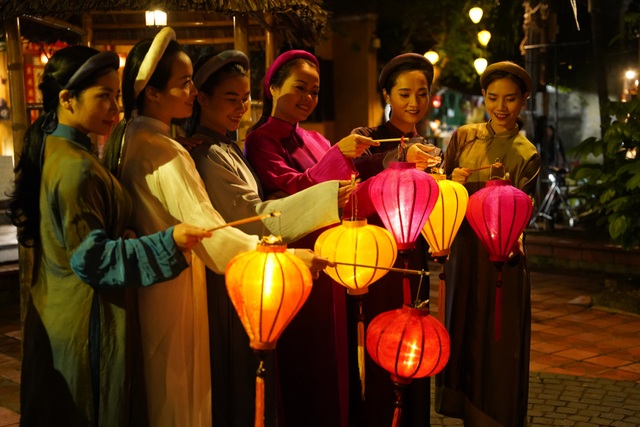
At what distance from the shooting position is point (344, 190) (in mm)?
3287

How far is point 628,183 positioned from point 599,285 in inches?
101

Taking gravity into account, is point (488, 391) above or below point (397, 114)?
below

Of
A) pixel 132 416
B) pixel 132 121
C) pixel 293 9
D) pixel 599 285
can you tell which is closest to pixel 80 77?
pixel 132 121

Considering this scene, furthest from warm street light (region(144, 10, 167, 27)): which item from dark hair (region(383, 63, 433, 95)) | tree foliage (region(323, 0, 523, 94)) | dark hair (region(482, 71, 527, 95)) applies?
tree foliage (region(323, 0, 523, 94))

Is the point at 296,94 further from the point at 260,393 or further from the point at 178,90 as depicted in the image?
the point at 260,393

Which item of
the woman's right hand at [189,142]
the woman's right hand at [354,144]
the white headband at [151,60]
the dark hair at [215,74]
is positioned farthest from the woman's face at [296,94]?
the white headband at [151,60]

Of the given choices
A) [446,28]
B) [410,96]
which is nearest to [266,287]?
[410,96]

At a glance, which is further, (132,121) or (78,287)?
(132,121)

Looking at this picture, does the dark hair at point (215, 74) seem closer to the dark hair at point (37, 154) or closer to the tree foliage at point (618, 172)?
the dark hair at point (37, 154)

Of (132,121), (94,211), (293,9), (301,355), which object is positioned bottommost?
(301,355)

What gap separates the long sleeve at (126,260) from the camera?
2.68 metres

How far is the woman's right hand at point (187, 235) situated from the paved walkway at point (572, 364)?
3031 millimetres

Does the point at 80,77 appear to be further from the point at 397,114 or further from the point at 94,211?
the point at 397,114

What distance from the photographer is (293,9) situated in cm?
532
